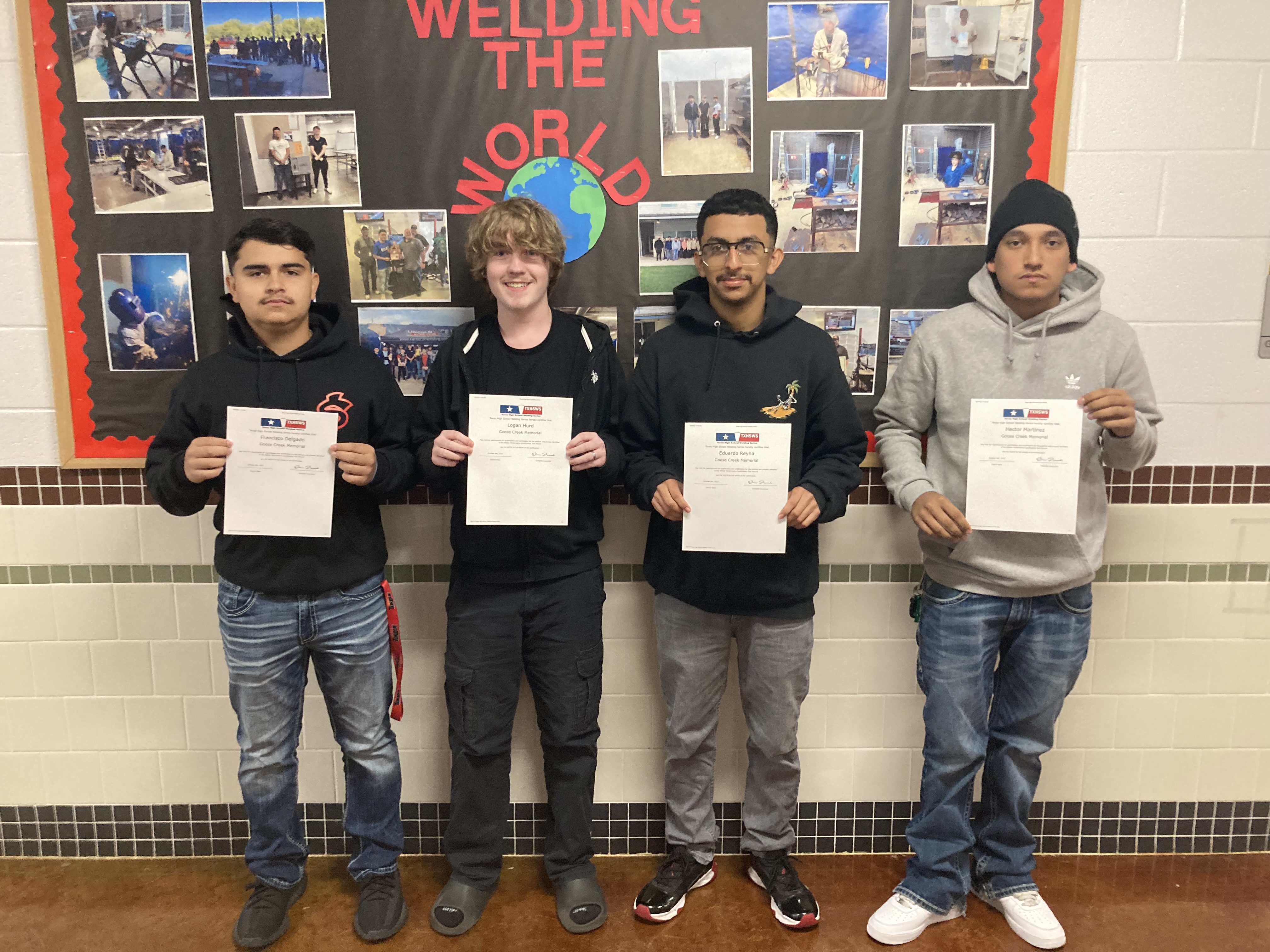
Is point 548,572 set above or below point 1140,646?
above

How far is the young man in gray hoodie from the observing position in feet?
6.39

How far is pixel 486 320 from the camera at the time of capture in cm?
212

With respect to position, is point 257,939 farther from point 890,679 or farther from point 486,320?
point 890,679

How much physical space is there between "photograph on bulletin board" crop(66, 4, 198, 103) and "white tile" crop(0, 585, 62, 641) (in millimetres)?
1428

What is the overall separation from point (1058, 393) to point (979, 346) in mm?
217

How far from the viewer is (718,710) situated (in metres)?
2.23

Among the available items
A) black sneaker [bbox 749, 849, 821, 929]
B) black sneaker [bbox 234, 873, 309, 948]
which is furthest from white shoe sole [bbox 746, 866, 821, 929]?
black sneaker [bbox 234, 873, 309, 948]

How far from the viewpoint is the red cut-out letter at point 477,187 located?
7.13ft

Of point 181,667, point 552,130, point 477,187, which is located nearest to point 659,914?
point 181,667

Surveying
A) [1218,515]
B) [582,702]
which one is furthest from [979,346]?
[582,702]

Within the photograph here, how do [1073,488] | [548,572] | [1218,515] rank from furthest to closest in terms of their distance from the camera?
[1218,515]
[548,572]
[1073,488]

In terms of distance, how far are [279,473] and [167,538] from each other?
721 mm

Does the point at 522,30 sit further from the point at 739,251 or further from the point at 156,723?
the point at 156,723

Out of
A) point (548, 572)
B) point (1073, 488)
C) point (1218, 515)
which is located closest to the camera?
point (1073, 488)
